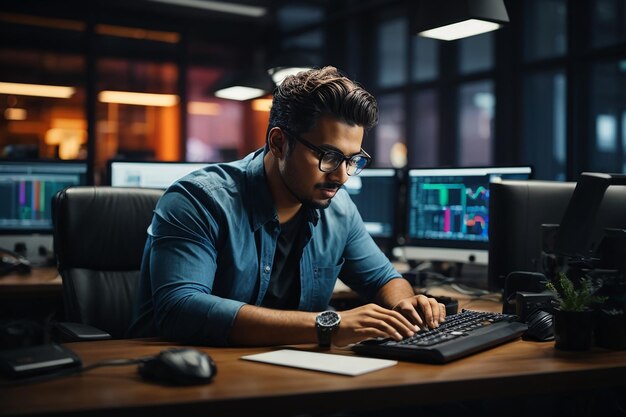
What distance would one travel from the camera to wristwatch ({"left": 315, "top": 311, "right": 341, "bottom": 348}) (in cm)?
142

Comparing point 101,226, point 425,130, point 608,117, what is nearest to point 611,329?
point 101,226

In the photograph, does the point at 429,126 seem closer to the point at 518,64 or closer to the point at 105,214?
the point at 518,64

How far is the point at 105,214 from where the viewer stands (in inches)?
88.4

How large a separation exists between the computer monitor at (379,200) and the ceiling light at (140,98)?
4.97 m

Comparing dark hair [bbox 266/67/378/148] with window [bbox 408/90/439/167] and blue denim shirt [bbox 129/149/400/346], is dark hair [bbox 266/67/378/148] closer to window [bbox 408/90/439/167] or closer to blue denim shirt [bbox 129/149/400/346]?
blue denim shirt [bbox 129/149/400/346]

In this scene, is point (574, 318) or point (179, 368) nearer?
point (179, 368)

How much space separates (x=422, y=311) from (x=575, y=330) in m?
0.32

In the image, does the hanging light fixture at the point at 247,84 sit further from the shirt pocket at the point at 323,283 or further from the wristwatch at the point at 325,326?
the wristwatch at the point at 325,326

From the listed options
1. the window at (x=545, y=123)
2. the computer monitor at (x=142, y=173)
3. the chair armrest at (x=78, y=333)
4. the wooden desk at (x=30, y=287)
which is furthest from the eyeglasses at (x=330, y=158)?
the window at (x=545, y=123)

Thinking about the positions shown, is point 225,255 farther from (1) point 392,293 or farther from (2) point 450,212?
(2) point 450,212

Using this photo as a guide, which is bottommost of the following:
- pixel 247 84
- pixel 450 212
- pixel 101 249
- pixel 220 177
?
pixel 101 249

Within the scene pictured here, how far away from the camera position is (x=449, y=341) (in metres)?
1.38

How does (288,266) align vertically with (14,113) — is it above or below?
below

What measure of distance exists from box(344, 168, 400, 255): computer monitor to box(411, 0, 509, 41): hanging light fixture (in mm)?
1018
